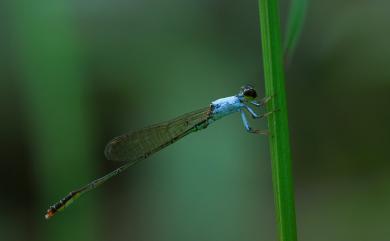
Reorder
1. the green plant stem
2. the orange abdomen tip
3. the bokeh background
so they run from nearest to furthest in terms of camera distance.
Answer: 1. the green plant stem
2. the orange abdomen tip
3. the bokeh background

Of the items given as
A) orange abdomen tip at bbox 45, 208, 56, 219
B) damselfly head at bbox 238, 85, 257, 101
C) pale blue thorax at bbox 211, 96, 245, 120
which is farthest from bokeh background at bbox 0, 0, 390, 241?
orange abdomen tip at bbox 45, 208, 56, 219

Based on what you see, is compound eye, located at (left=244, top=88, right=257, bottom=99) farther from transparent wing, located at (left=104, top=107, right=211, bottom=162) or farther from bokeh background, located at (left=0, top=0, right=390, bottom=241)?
bokeh background, located at (left=0, top=0, right=390, bottom=241)

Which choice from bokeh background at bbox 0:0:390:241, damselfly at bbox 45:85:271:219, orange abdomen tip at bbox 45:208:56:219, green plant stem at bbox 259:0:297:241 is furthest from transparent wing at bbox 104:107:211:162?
green plant stem at bbox 259:0:297:241

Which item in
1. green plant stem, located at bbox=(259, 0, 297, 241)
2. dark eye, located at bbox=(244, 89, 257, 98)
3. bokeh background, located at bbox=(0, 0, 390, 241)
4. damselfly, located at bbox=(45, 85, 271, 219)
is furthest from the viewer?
bokeh background, located at bbox=(0, 0, 390, 241)

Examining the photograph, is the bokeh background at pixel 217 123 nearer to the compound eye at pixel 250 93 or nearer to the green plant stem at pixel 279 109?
the compound eye at pixel 250 93

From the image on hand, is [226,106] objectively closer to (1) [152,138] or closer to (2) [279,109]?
(1) [152,138]

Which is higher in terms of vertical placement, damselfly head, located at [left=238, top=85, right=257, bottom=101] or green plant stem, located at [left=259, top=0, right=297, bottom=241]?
green plant stem, located at [left=259, top=0, right=297, bottom=241]

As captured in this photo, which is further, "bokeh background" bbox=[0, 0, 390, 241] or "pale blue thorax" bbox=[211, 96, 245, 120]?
"bokeh background" bbox=[0, 0, 390, 241]
